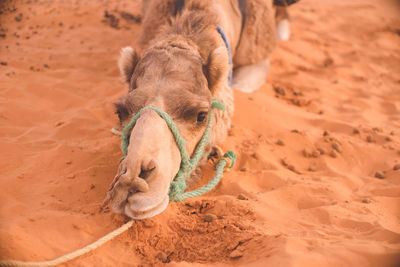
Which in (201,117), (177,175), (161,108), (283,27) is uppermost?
(161,108)

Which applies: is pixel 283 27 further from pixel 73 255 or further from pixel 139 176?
pixel 73 255

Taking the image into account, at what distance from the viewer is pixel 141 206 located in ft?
5.43

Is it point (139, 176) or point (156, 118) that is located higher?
point (156, 118)

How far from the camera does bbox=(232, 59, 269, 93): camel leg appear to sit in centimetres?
451

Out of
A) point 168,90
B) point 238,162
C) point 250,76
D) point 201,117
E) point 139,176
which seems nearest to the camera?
point 139,176

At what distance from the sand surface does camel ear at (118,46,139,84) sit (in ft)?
2.70

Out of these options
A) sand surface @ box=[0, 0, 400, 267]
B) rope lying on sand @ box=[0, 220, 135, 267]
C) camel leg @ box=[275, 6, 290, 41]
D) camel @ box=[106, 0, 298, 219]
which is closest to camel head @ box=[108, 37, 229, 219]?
camel @ box=[106, 0, 298, 219]

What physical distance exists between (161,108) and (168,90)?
18 centimetres

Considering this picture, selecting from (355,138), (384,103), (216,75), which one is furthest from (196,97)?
(384,103)

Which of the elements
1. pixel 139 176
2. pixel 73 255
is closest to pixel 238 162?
pixel 139 176

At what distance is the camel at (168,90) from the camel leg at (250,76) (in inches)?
21.3

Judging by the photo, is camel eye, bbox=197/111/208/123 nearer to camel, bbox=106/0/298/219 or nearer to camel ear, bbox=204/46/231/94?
camel, bbox=106/0/298/219

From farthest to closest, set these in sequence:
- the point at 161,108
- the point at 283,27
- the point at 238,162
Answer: the point at 283,27
the point at 238,162
the point at 161,108

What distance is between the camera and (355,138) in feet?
11.8
